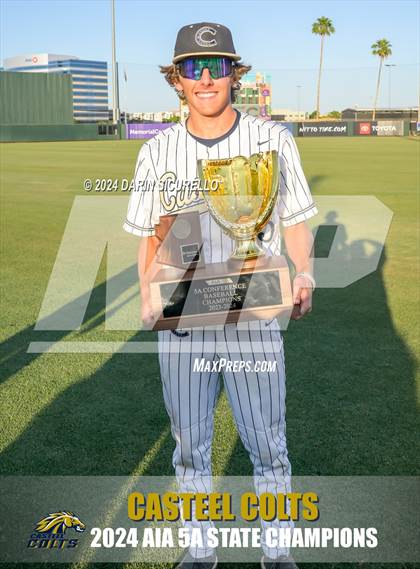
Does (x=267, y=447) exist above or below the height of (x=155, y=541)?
above

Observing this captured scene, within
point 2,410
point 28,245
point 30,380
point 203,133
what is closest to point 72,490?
point 2,410

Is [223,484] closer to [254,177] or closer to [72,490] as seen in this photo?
[72,490]

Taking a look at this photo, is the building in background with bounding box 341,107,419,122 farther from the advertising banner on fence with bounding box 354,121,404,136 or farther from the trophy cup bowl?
A: the trophy cup bowl

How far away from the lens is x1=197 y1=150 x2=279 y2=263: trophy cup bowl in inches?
92.4

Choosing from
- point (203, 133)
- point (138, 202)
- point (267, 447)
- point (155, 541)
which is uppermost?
point (203, 133)

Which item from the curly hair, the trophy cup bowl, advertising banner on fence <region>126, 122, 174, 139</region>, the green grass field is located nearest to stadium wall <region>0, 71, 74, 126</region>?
advertising banner on fence <region>126, 122, 174, 139</region>

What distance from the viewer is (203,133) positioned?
8.32 ft

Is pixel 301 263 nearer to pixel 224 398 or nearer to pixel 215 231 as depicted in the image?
pixel 215 231

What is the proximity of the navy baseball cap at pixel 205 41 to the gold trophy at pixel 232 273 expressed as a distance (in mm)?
A: 453

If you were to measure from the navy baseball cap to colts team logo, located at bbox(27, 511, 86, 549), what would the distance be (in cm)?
239

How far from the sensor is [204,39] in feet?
8.05

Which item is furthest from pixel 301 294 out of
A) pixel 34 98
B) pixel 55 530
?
pixel 34 98

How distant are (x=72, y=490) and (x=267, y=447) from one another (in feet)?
4.86

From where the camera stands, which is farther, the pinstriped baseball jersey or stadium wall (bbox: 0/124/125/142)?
stadium wall (bbox: 0/124/125/142)
